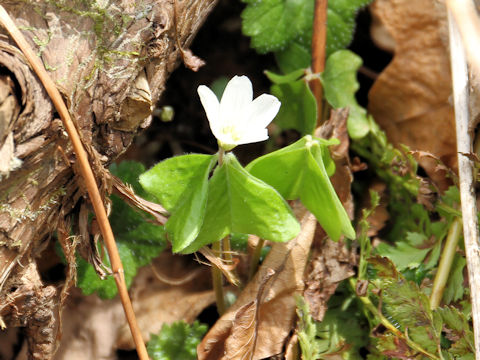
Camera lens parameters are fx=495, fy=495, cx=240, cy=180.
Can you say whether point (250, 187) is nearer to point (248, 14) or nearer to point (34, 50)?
point (34, 50)

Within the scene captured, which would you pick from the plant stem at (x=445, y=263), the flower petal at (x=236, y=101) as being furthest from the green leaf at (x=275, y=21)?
the plant stem at (x=445, y=263)

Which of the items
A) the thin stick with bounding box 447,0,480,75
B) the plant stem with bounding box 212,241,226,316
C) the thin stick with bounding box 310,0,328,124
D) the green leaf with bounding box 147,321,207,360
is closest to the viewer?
the thin stick with bounding box 447,0,480,75

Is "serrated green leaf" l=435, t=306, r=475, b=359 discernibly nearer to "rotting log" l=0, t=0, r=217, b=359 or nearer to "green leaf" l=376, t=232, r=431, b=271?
"green leaf" l=376, t=232, r=431, b=271

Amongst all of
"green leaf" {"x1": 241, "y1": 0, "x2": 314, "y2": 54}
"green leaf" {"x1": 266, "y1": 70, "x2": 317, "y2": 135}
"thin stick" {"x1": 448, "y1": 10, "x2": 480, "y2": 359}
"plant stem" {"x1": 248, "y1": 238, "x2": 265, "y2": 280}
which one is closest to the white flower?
"plant stem" {"x1": 248, "y1": 238, "x2": 265, "y2": 280}

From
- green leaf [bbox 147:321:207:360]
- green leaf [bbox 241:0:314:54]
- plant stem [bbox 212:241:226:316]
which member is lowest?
green leaf [bbox 147:321:207:360]

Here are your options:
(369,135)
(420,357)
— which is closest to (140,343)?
(420,357)

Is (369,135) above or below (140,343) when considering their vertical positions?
above

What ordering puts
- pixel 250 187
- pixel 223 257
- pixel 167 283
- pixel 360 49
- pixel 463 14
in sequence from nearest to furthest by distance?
pixel 250 187 < pixel 463 14 < pixel 223 257 < pixel 167 283 < pixel 360 49
